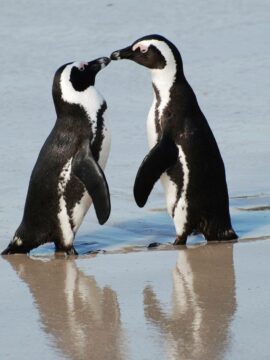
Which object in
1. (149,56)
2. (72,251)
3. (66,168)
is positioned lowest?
(72,251)

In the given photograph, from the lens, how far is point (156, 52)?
5.52 m

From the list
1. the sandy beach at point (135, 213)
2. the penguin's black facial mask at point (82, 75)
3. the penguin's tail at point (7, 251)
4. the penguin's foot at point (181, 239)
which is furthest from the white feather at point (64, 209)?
the penguin's foot at point (181, 239)

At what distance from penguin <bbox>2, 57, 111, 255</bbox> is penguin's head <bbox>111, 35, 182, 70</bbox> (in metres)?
0.37

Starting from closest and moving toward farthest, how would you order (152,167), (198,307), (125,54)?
(198,307) → (152,167) → (125,54)

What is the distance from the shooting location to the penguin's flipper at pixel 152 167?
5.18m

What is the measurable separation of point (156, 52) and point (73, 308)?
1.90 metres

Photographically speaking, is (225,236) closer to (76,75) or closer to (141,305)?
(76,75)

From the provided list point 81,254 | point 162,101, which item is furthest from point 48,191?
point 162,101

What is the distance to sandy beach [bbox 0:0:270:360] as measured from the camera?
360cm

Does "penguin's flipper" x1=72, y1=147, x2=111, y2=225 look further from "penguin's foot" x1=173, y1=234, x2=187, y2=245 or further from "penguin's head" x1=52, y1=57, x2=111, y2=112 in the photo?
"penguin's foot" x1=173, y1=234, x2=187, y2=245

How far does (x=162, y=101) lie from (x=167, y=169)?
0.35 metres

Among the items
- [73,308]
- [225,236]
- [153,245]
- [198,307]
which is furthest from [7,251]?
[198,307]

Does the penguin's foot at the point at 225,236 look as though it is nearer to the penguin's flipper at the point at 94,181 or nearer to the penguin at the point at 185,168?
the penguin at the point at 185,168

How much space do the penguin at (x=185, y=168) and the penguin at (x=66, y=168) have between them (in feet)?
0.84
